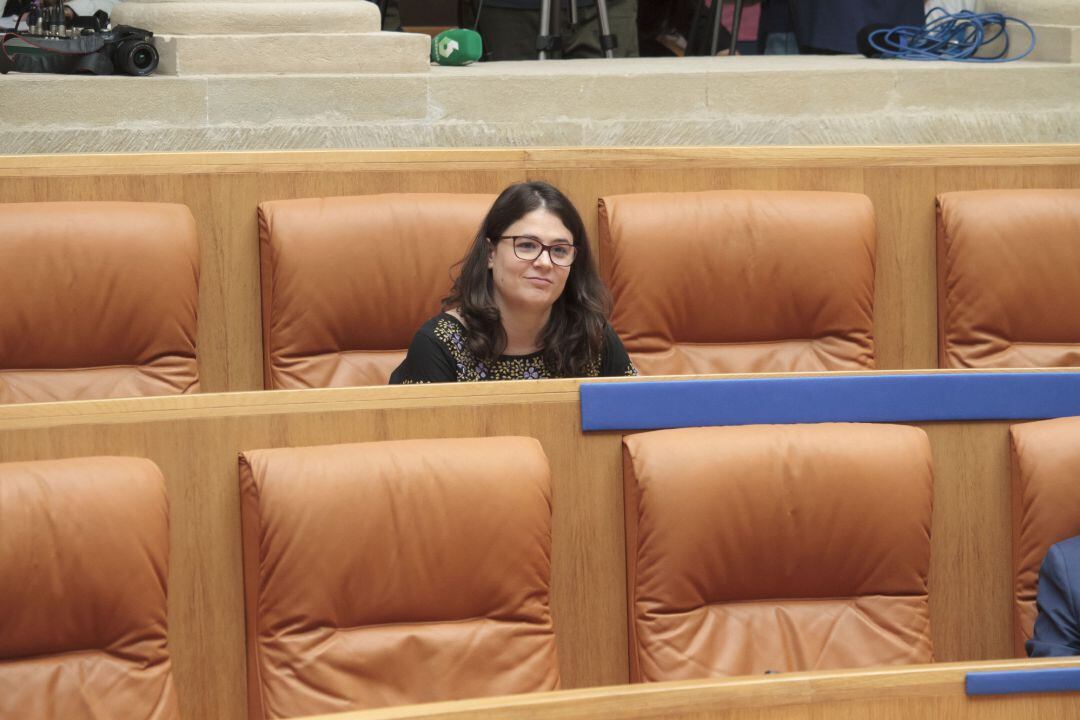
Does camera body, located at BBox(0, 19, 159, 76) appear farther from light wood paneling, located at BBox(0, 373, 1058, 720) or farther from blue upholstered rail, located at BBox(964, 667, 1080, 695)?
blue upholstered rail, located at BBox(964, 667, 1080, 695)

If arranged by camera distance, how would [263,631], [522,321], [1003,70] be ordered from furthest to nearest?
[1003,70]
[522,321]
[263,631]

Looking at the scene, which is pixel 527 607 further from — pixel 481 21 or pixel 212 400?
pixel 481 21

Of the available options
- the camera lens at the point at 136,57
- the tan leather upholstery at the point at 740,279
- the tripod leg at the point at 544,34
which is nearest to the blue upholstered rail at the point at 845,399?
the tan leather upholstery at the point at 740,279

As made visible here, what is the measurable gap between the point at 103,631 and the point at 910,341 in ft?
2.32

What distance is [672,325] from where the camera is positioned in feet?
3.50

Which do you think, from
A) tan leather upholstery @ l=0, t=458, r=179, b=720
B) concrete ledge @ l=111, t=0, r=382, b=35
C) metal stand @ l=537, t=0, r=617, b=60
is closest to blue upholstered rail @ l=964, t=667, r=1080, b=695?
tan leather upholstery @ l=0, t=458, r=179, b=720

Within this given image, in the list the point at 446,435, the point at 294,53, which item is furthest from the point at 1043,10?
the point at 446,435

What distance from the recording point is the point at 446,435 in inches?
29.8

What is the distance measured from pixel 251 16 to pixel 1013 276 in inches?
26.9

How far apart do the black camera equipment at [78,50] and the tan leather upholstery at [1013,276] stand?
68cm

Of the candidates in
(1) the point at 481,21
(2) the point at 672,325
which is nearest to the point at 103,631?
(2) the point at 672,325

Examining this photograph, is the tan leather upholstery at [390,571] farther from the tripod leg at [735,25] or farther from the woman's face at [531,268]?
the tripod leg at [735,25]

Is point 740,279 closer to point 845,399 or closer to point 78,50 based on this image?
point 845,399

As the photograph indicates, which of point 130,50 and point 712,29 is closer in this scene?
point 130,50
